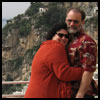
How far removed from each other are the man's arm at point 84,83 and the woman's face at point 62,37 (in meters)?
0.25

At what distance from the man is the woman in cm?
4

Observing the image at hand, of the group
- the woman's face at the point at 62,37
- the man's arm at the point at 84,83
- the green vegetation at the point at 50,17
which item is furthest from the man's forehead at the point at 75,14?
the green vegetation at the point at 50,17

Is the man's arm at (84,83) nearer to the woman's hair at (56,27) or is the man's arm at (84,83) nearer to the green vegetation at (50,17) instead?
the woman's hair at (56,27)

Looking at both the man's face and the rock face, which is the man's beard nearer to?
the man's face

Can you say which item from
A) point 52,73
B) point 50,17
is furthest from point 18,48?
point 52,73

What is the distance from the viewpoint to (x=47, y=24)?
31562 mm

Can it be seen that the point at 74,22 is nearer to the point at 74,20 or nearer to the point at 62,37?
the point at 74,20

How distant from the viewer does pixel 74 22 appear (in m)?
1.47

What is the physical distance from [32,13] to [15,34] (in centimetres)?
513

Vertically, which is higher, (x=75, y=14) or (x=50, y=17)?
(x=50, y=17)

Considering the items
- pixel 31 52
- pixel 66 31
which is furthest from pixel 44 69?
pixel 31 52

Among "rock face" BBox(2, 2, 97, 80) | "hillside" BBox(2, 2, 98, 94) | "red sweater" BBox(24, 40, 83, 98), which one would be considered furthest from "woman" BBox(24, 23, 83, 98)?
"hillside" BBox(2, 2, 98, 94)

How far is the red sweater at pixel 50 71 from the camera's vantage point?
1369 mm

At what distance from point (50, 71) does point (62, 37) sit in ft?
0.79
